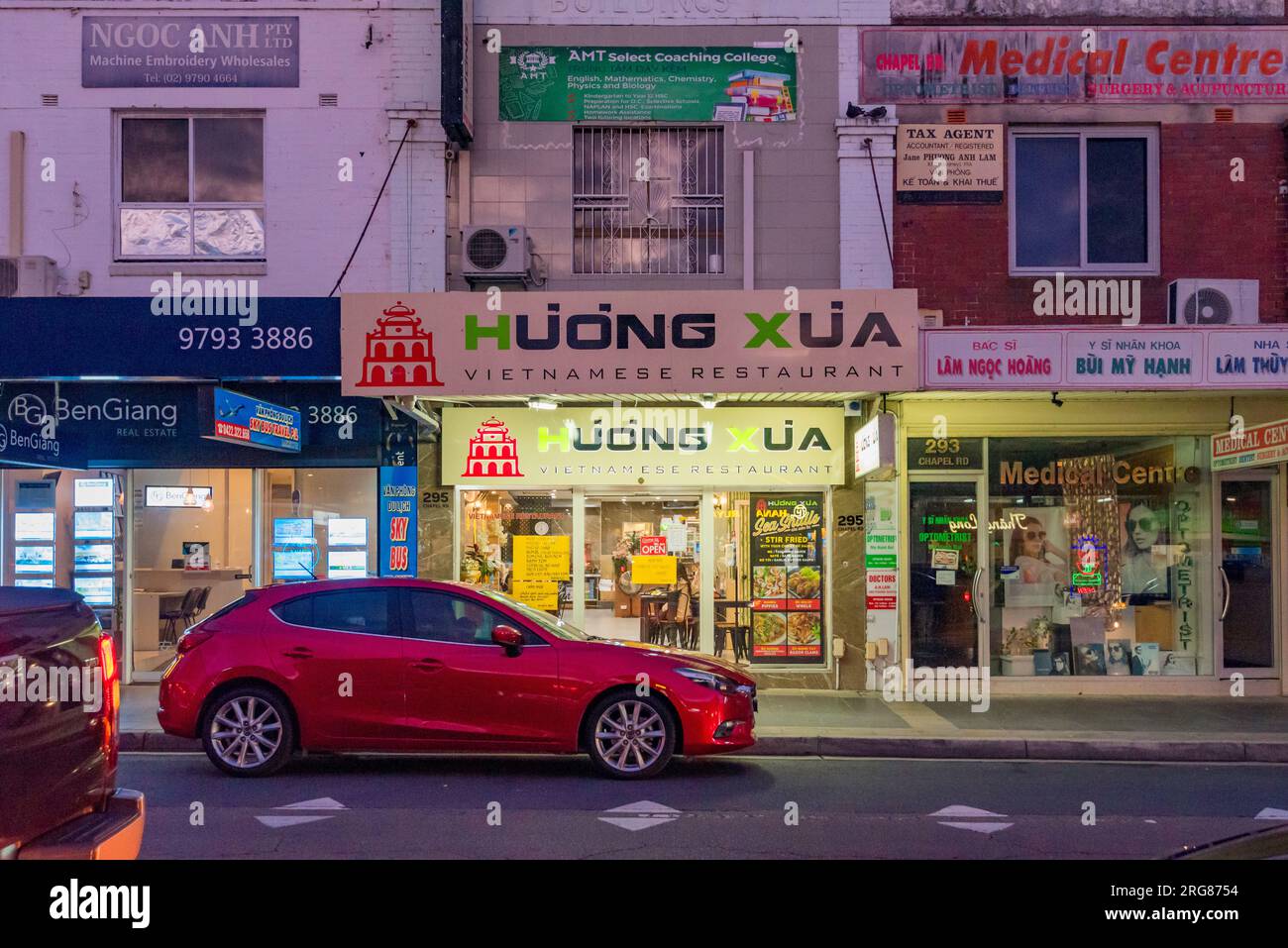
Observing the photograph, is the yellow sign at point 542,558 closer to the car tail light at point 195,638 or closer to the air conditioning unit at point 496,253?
the air conditioning unit at point 496,253

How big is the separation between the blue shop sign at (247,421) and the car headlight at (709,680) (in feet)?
18.0

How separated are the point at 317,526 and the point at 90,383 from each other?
3134 millimetres

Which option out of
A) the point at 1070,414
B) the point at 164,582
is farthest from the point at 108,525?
the point at 1070,414

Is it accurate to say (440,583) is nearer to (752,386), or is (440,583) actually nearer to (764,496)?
(752,386)

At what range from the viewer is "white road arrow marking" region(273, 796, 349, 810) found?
7883 mm

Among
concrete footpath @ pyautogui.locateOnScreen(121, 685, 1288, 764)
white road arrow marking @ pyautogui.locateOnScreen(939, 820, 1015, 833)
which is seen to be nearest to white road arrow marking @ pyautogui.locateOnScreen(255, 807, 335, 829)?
concrete footpath @ pyautogui.locateOnScreen(121, 685, 1288, 764)

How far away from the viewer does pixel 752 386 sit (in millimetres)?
11805

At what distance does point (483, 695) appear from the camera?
8844mm

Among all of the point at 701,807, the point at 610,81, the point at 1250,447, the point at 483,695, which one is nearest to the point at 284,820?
the point at 483,695

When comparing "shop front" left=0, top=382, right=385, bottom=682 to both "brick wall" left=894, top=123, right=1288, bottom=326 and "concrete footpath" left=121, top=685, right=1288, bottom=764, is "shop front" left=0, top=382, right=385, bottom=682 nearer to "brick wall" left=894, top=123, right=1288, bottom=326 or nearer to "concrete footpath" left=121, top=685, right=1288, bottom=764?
"concrete footpath" left=121, top=685, right=1288, bottom=764

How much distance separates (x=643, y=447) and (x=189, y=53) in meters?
7.17

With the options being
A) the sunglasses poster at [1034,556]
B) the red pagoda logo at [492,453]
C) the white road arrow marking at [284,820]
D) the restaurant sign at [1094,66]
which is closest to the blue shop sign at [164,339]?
the red pagoda logo at [492,453]

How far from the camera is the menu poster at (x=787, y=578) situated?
539 inches

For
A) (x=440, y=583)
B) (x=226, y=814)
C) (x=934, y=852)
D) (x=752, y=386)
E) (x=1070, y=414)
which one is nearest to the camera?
(x=934, y=852)
